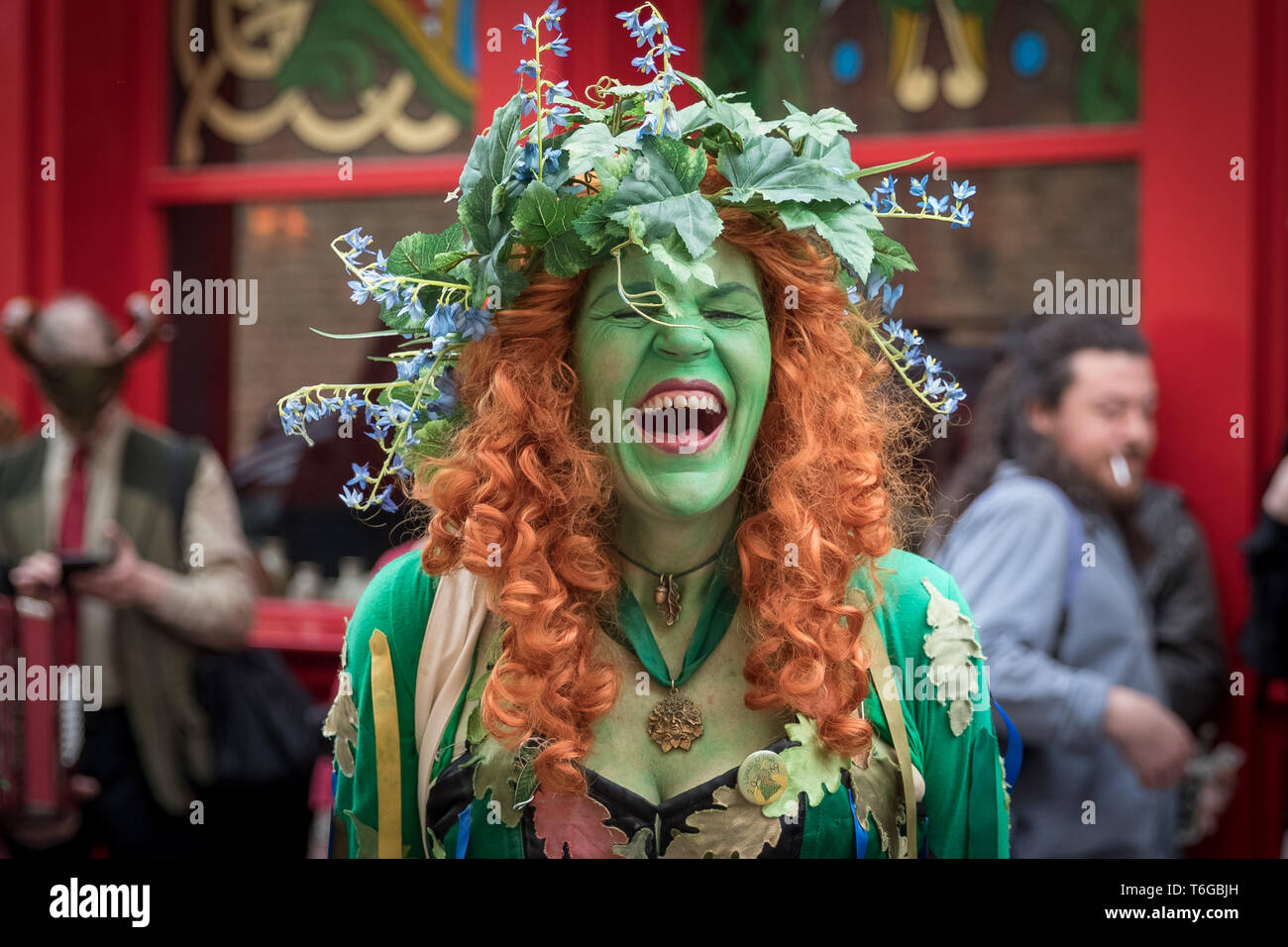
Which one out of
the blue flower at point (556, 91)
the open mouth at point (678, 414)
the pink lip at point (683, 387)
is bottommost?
the open mouth at point (678, 414)

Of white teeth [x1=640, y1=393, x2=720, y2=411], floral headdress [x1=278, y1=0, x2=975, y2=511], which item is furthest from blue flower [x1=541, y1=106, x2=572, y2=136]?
white teeth [x1=640, y1=393, x2=720, y2=411]

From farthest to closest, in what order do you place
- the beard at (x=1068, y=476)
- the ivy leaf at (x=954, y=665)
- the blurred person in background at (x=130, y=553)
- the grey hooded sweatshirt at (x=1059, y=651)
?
the blurred person in background at (x=130, y=553), the beard at (x=1068, y=476), the grey hooded sweatshirt at (x=1059, y=651), the ivy leaf at (x=954, y=665)

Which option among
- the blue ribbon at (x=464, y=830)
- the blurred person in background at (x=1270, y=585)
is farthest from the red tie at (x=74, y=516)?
the blurred person in background at (x=1270, y=585)

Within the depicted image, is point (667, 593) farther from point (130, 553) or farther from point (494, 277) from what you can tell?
point (130, 553)

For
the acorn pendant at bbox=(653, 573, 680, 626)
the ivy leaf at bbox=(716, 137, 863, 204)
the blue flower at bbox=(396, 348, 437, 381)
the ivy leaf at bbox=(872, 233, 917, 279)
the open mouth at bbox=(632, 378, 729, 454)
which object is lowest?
the acorn pendant at bbox=(653, 573, 680, 626)

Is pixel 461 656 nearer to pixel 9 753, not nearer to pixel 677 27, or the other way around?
pixel 9 753

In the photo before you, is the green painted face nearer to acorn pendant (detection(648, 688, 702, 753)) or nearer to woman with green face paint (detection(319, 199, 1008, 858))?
woman with green face paint (detection(319, 199, 1008, 858))

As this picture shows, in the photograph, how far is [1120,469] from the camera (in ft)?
9.86

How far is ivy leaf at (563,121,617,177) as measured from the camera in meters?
1.41

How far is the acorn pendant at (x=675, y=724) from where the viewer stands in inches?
61.3

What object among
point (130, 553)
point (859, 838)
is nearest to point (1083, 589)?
point (859, 838)

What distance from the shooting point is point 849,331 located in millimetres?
1677

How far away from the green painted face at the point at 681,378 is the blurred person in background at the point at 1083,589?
1.26m

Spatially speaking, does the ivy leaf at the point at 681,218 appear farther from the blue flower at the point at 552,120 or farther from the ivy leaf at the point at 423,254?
the ivy leaf at the point at 423,254
